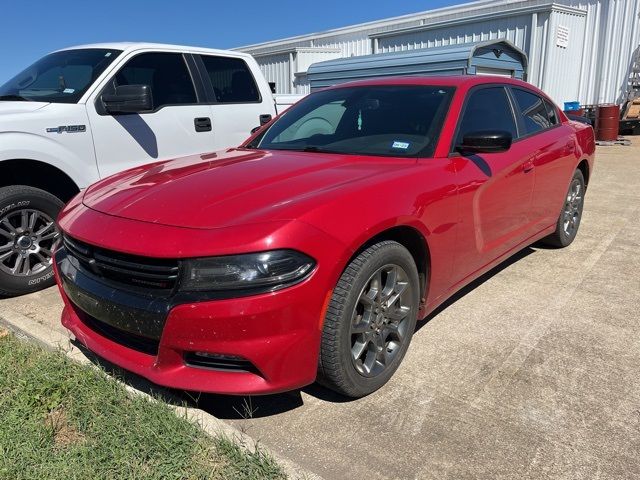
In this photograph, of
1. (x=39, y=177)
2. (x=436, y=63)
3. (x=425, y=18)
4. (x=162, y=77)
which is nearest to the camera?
(x=39, y=177)

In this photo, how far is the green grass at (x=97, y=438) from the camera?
210cm

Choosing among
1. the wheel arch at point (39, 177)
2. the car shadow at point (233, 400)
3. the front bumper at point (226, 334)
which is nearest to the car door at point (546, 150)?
the car shadow at point (233, 400)

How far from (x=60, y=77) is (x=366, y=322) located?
3701 mm

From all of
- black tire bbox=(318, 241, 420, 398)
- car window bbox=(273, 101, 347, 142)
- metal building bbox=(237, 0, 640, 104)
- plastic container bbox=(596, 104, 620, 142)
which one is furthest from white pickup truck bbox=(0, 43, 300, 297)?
plastic container bbox=(596, 104, 620, 142)

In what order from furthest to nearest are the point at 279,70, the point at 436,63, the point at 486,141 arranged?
the point at 279,70 < the point at 436,63 < the point at 486,141

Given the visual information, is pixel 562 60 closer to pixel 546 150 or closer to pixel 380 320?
pixel 546 150

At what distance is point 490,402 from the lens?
8.70 ft

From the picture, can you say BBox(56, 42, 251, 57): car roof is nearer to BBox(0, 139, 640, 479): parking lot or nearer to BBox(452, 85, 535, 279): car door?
BBox(0, 139, 640, 479): parking lot

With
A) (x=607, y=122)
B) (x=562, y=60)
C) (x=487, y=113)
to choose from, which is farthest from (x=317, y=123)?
(x=607, y=122)

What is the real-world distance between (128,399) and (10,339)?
1.24m

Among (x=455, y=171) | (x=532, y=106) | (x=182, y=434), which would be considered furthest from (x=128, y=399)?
(x=532, y=106)

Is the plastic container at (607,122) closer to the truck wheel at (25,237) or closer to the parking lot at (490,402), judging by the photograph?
the parking lot at (490,402)

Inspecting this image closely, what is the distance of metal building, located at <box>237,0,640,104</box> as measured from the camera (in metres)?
13.3

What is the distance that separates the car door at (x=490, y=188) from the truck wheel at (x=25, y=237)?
296 centimetres
